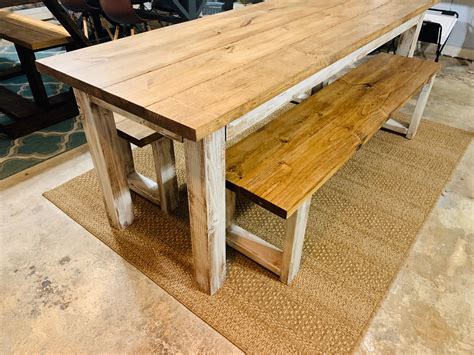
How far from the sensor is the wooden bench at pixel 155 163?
1.56 meters

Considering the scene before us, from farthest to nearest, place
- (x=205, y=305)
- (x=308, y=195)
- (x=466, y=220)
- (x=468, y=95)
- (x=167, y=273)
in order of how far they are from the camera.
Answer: (x=468, y=95) < (x=466, y=220) < (x=167, y=273) < (x=205, y=305) < (x=308, y=195)

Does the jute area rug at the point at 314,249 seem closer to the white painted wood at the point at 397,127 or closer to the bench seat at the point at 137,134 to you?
the white painted wood at the point at 397,127

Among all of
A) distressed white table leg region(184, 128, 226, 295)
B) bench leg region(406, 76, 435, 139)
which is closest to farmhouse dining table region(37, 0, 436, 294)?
distressed white table leg region(184, 128, 226, 295)

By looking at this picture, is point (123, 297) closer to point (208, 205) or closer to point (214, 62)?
point (208, 205)

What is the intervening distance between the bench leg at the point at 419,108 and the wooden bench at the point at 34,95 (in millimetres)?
2291

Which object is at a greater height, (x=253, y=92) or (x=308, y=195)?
(x=253, y=92)

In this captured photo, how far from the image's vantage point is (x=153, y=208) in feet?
6.15

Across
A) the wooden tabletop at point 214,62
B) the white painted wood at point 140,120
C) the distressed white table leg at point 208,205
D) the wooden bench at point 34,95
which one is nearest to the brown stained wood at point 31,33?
the wooden bench at point 34,95

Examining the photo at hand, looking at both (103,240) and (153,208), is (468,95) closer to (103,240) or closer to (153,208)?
(153,208)

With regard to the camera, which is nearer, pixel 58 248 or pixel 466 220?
pixel 58 248

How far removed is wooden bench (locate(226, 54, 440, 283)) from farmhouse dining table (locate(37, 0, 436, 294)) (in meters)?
0.16

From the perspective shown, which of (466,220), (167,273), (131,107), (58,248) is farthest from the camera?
(466,220)

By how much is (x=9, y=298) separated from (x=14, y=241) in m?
0.33

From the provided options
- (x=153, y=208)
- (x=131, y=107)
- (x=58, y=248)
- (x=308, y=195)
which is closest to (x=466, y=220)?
(x=308, y=195)
